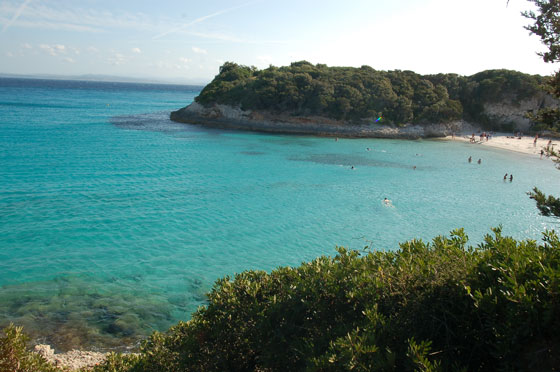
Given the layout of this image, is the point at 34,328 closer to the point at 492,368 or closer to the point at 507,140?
the point at 492,368

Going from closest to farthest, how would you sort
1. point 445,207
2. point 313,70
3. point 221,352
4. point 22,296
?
point 221,352
point 22,296
point 445,207
point 313,70

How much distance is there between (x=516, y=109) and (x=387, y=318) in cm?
6771

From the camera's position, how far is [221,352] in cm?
649

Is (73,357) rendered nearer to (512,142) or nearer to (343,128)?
(343,128)

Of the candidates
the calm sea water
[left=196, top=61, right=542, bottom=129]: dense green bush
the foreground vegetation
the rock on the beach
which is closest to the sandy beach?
[left=196, top=61, right=542, bottom=129]: dense green bush

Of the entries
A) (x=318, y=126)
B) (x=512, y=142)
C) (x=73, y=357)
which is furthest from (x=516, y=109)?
(x=73, y=357)

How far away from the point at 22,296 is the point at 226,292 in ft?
34.6

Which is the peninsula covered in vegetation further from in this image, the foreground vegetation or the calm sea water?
the foreground vegetation

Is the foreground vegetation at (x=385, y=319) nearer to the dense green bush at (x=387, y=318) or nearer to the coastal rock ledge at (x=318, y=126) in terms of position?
the dense green bush at (x=387, y=318)

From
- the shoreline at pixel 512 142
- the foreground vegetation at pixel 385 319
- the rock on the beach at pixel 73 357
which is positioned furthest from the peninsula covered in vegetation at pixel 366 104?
the foreground vegetation at pixel 385 319

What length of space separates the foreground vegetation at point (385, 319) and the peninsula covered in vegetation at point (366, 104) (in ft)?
163

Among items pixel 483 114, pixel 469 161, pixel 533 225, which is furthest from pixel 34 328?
pixel 483 114

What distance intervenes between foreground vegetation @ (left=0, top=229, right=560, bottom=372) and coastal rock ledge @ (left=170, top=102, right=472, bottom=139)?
49.1 metres

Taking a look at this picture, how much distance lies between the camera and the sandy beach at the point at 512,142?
47.0 metres
